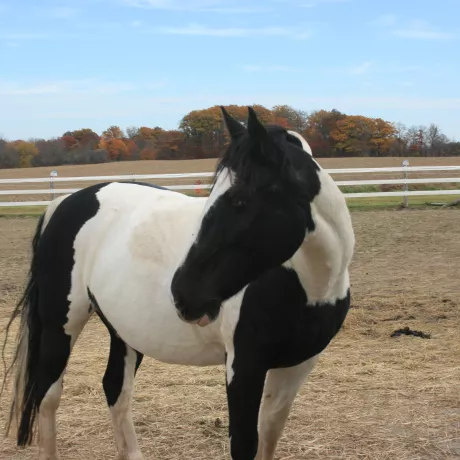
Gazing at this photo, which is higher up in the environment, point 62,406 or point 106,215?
point 106,215

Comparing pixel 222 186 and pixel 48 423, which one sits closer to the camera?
pixel 222 186

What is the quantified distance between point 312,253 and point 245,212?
1.26 feet

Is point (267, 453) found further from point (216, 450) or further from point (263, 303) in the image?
point (263, 303)

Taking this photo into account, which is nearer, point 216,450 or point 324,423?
point 216,450

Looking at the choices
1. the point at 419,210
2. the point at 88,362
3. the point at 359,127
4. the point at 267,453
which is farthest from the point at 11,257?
the point at 359,127

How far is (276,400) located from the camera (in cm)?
260

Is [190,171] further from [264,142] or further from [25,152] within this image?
[264,142]

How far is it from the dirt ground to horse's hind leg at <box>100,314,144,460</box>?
0.47ft

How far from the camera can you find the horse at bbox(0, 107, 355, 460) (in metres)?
1.90

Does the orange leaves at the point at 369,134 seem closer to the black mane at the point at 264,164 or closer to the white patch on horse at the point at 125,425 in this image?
the white patch on horse at the point at 125,425

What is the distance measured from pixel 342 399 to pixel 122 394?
1528 mm

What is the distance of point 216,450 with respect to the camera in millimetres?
3273

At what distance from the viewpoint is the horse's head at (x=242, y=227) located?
1.89m

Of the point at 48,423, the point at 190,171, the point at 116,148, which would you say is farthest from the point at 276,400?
the point at 116,148
